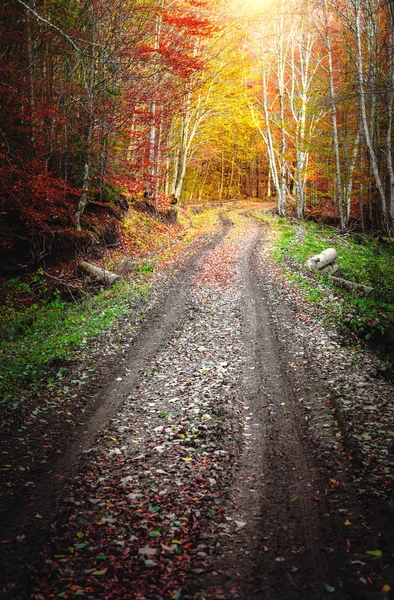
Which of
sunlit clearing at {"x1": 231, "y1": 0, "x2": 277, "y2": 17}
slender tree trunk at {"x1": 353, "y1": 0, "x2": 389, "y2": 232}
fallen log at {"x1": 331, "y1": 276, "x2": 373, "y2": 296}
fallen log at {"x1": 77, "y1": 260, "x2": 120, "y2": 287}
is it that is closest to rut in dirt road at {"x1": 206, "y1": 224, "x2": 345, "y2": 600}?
fallen log at {"x1": 331, "y1": 276, "x2": 373, "y2": 296}

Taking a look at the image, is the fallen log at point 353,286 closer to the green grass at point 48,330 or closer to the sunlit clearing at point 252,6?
the green grass at point 48,330

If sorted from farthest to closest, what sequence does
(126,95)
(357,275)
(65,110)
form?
(126,95), (65,110), (357,275)

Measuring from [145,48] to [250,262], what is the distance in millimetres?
11092

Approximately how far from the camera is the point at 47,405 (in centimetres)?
693

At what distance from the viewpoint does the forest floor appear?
3713 mm

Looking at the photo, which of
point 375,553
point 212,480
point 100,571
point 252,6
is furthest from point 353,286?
point 252,6

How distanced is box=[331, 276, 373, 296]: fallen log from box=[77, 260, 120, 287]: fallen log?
8.85 meters

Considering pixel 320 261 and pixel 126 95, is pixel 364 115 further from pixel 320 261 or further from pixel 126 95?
pixel 126 95

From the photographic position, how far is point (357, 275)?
14.2 metres

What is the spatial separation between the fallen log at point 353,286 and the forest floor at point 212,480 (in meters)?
3.21

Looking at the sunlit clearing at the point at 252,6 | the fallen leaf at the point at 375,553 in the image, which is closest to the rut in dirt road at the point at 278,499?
the fallen leaf at the point at 375,553

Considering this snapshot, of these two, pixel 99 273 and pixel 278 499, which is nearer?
pixel 278 499

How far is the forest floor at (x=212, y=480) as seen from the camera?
146 inches

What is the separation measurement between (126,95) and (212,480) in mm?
18106
